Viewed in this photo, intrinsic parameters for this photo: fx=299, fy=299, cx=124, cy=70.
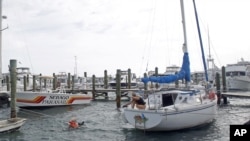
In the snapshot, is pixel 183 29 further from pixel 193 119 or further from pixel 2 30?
pixel 2 30

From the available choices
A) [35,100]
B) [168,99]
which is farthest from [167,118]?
[35,100]

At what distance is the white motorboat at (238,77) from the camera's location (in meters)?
52.3

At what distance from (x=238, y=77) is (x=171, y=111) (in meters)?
41.2

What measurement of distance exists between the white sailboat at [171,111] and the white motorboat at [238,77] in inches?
1396

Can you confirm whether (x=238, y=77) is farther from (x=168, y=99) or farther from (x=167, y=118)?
(x=167, y=118)

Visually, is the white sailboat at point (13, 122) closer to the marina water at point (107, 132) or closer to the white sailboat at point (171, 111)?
the marina water at point (107, 132)

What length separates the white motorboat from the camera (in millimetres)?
52312

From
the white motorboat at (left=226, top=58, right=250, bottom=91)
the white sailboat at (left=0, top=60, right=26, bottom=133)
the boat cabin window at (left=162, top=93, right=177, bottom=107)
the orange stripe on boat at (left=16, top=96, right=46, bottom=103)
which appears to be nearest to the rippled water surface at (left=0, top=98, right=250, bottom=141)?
the white sailboat at (left=0, top=60, right=26, bottom=133)

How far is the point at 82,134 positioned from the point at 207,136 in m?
7.11

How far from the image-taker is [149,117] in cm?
1614

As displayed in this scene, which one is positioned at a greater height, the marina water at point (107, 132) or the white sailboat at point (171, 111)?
the white sailboat at point (171, 111)

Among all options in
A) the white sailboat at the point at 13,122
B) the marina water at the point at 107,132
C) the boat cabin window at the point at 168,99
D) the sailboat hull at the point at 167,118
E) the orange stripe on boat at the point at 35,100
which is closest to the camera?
the sailboat hull at the point at 167,118

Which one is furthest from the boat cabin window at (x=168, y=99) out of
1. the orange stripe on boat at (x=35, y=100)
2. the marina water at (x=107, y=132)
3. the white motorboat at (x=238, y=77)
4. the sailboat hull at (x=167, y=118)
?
the white motorboat at (x=238, y=77)

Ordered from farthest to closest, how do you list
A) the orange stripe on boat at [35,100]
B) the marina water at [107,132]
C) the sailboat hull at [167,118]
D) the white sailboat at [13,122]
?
the orange stripe on boat at [35,100]
the white sailboat at [13,122]
the marina water at [107,132]
the sailboat hull at [167,118]
